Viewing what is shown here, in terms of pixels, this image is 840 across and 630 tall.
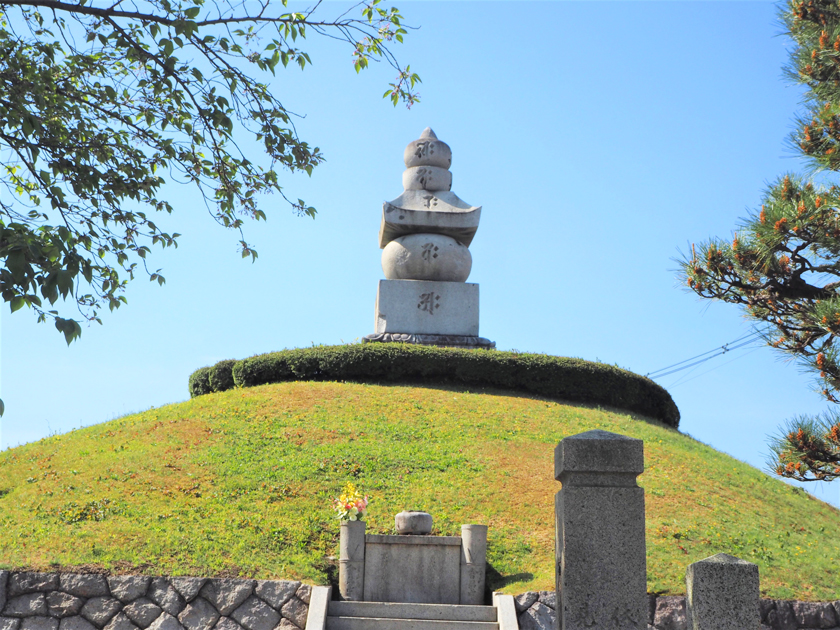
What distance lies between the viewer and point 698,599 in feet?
17.9

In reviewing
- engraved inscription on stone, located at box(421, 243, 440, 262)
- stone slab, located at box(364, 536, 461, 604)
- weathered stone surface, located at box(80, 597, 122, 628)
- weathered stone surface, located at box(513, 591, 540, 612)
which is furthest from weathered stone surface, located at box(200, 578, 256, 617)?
engraved inscription on stone, located at box(421, 243, 440, 262)

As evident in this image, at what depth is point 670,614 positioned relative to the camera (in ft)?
28.3

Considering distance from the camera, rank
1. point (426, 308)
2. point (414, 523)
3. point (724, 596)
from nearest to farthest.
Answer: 1. point (724, 596)
2. point (414, 523)
3. point (426, 308)

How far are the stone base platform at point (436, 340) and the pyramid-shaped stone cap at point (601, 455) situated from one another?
42.0 feet

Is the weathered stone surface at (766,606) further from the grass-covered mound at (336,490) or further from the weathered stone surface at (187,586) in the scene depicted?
the weathered stone surface at (187,586)

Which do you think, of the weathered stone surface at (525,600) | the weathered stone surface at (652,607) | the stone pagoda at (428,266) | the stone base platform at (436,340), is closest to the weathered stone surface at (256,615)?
the weathered stone surface at (525,600)

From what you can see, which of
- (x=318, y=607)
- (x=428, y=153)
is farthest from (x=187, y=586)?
(x=428, y=153)

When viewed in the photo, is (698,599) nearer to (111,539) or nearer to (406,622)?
(406,622)

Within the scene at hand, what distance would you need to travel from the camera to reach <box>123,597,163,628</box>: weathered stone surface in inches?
333

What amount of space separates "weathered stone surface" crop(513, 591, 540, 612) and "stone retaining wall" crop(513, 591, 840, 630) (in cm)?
1

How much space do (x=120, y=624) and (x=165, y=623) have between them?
1.52ft

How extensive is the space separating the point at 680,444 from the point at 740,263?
8871 millimetres

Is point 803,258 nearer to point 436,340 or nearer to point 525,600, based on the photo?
point 525,600

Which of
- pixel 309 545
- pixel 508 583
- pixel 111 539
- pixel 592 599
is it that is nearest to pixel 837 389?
pixel 592 599
